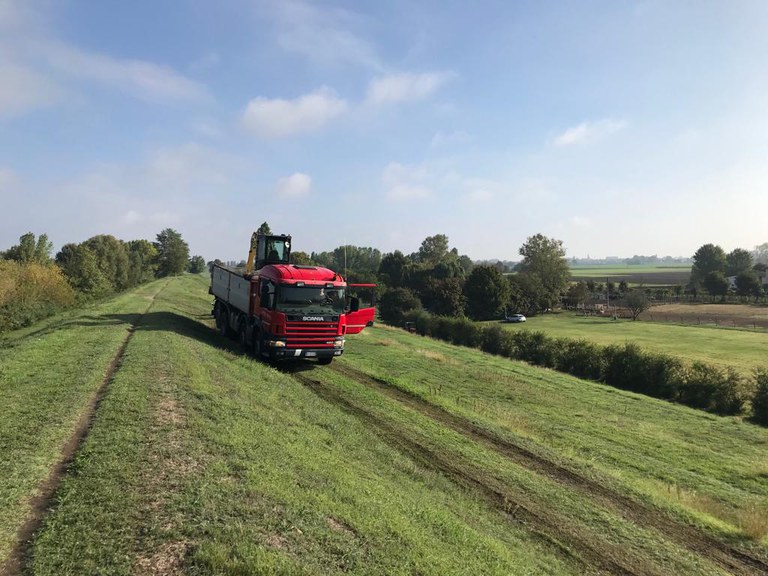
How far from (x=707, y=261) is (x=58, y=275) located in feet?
550

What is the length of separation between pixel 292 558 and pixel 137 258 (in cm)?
9884

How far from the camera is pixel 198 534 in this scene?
5305 millimetres

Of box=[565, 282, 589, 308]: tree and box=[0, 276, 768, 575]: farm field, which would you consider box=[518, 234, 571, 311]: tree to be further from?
box=[0, 276, 768, 575]: farm field

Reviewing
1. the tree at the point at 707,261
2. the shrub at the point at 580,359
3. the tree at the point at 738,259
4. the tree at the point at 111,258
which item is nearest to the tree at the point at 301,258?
the tree at the point at 111,258

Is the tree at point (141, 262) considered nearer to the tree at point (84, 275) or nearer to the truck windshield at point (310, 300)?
the tree at point (84, 275)

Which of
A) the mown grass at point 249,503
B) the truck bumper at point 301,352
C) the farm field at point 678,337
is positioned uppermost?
the truck bumper at point 301,352

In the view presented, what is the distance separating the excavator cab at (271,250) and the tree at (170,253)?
103441 mm

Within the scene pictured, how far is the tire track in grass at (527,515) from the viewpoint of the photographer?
7.89 metres

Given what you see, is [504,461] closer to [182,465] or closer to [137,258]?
[182,465]

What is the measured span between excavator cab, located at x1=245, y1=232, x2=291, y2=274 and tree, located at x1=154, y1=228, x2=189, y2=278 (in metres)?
103

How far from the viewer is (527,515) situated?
907 centimetres

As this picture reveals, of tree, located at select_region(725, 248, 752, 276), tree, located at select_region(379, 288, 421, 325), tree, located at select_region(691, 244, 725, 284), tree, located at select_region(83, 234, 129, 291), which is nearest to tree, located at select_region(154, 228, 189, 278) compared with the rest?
tree, located at select_region(83, 234, 129, 291)

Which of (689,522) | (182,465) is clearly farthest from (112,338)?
(689,522)

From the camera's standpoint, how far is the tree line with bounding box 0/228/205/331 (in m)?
34.4
